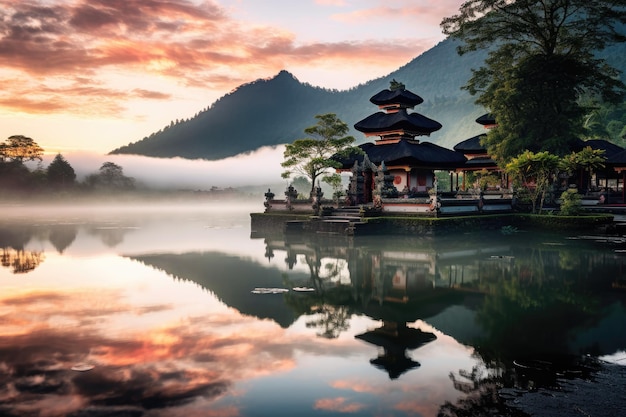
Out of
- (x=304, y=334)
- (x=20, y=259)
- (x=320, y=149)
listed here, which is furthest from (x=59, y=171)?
(x=304, y=334)

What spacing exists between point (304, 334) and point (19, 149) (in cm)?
11866

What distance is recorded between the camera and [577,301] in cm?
1387

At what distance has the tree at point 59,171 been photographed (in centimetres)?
11581

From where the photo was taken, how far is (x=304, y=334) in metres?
11.2

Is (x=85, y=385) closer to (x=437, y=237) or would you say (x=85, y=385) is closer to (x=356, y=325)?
(x=356, y=325)

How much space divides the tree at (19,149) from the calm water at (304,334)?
333 ft

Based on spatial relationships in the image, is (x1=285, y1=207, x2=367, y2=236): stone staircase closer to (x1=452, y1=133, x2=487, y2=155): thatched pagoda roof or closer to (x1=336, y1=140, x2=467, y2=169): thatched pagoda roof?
(x1=336, y1=140, x2=467, y2=169): thatched pagoda roof

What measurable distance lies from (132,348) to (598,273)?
1526 centimetres

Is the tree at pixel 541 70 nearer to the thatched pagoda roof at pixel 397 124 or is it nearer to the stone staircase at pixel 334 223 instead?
the thatched pagoda roof at pixel 397 124

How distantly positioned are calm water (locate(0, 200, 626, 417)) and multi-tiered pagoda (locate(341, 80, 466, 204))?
20.2 m

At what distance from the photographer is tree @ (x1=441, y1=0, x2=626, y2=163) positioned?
4012 centimetres

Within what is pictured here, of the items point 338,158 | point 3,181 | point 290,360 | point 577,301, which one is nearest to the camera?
point 290,360

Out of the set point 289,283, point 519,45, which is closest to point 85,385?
point 289,283

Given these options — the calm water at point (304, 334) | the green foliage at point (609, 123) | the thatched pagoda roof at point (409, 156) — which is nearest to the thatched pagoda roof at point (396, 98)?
the thatched pagoda roof at point (409, 156)
